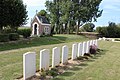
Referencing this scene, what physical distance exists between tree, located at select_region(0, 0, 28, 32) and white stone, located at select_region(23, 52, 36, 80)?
1999 cm

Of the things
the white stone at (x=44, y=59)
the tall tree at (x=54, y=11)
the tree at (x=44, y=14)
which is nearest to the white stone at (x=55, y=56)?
the white stone at (x=44, y=59)

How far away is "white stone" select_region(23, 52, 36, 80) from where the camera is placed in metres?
8.55

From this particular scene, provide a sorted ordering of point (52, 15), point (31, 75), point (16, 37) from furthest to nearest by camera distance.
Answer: point (52, 15) < point (16, 37) < point (31, 75)

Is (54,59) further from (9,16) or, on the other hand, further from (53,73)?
(9,16)

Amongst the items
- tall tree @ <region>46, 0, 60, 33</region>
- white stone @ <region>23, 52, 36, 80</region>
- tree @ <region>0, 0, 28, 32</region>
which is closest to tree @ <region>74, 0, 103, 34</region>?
tall tree @ <region>46, 0, 60, 33</region>

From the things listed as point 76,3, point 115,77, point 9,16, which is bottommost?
point 115,77

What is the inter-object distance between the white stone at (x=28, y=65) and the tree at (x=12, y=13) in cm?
1999

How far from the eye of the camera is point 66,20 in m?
55.9

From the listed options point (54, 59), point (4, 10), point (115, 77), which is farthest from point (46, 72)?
point (4, 10)

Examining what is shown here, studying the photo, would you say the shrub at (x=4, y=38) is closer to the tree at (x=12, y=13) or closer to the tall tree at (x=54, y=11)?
the tree at (x=12, y=13)

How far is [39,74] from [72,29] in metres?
53.9

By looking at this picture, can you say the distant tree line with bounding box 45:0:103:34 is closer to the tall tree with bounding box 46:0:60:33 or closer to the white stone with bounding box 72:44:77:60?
the tall tree with bounding box 46:0:60:33

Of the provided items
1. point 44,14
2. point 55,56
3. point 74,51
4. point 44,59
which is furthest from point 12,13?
point 44,14

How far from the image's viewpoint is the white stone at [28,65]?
855 centimetres
